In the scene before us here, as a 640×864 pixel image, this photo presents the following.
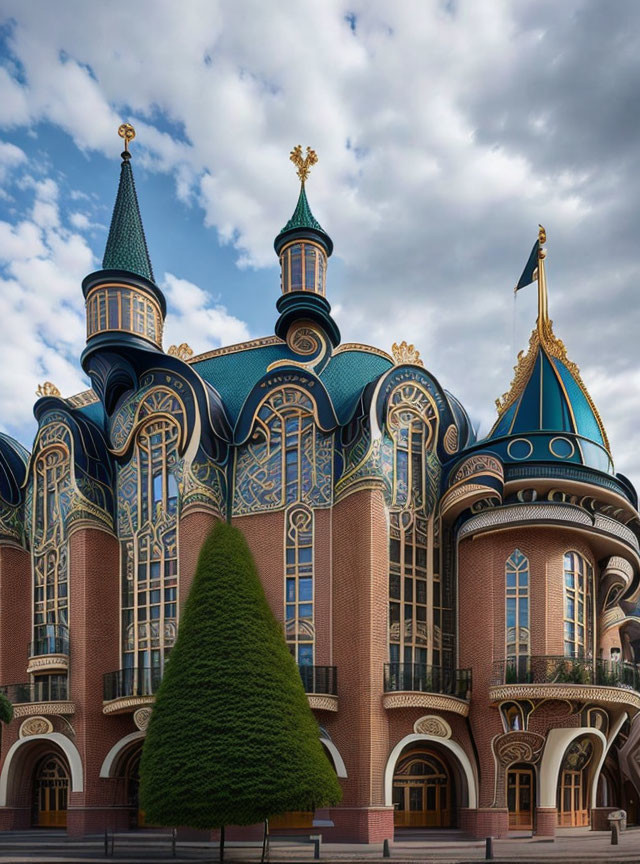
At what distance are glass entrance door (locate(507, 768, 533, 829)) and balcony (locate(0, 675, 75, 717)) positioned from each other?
1687 centimetres

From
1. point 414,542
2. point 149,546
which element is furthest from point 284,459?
point 149,546

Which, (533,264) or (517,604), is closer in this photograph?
→ (517,604)

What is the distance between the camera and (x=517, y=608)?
32.2 metres

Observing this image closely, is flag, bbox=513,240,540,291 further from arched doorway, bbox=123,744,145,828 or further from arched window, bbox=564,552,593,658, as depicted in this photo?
arched doorway, bbox=123,744,145,828

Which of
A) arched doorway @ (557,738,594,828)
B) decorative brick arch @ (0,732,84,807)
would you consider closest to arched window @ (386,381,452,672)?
arched doorway @ (557,738,594,828)

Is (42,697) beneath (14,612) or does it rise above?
beneath

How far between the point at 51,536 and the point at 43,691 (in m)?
6.40

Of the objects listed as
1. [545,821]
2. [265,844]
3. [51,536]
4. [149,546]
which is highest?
[51,536]

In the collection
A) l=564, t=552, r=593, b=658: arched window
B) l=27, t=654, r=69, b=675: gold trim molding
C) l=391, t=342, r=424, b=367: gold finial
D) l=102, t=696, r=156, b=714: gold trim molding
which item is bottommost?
l=102, t=696, r=156, b=714: gold trim molding

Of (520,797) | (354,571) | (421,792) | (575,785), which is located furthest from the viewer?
(575,785)

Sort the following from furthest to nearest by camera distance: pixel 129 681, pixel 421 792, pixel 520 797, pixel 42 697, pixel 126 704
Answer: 1. pixel 42 697
2. pixel 129 681
3. pixel 126 704
4. pixel 421 792
5. pixel 520 797

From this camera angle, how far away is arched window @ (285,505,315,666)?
31844 mm

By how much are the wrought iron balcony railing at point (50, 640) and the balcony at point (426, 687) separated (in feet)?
43.9

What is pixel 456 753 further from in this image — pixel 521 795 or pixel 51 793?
pixel 51 793
